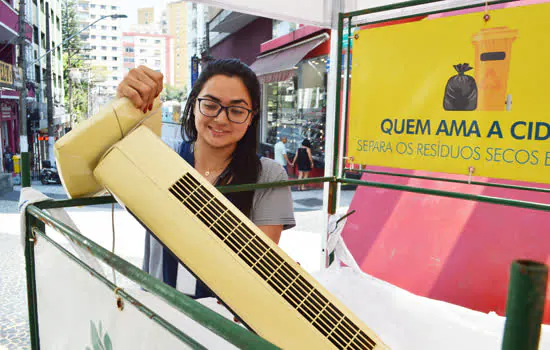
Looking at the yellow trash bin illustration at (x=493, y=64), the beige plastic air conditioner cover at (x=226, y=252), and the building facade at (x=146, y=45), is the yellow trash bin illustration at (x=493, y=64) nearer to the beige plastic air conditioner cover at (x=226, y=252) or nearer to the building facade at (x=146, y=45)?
the beige plastic air conditioner cover at (x=226, y=252)

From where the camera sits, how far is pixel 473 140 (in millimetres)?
1958

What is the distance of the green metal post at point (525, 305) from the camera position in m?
0.33

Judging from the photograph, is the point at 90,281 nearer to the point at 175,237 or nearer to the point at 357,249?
the point at 175,237

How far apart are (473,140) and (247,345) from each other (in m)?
1.81

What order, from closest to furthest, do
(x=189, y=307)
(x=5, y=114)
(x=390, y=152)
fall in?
1. (x=189, y=307)
2. (x=390, y=152)
3. (x=5, y=114)

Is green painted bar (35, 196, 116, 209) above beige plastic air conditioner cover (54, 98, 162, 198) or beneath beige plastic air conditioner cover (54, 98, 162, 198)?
beneath

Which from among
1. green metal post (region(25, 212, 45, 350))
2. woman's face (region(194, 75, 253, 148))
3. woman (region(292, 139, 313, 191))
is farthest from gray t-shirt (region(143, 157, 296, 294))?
woman (region(292, 139, 313, 191))

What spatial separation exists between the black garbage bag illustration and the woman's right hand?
4.85 feet

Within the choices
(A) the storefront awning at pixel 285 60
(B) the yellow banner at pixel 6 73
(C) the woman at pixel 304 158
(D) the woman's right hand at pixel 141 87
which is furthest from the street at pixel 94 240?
(B) the yellow banner at pixel 6 73

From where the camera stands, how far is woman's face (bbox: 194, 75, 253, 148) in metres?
1.71

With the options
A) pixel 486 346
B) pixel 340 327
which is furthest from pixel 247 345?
pixel 486 346

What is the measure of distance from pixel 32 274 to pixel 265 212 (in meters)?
0.96

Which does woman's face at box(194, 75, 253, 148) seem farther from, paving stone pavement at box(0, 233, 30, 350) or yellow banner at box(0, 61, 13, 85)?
yellow banner at box(0, 61, 13, 85)

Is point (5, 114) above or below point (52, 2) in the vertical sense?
below
